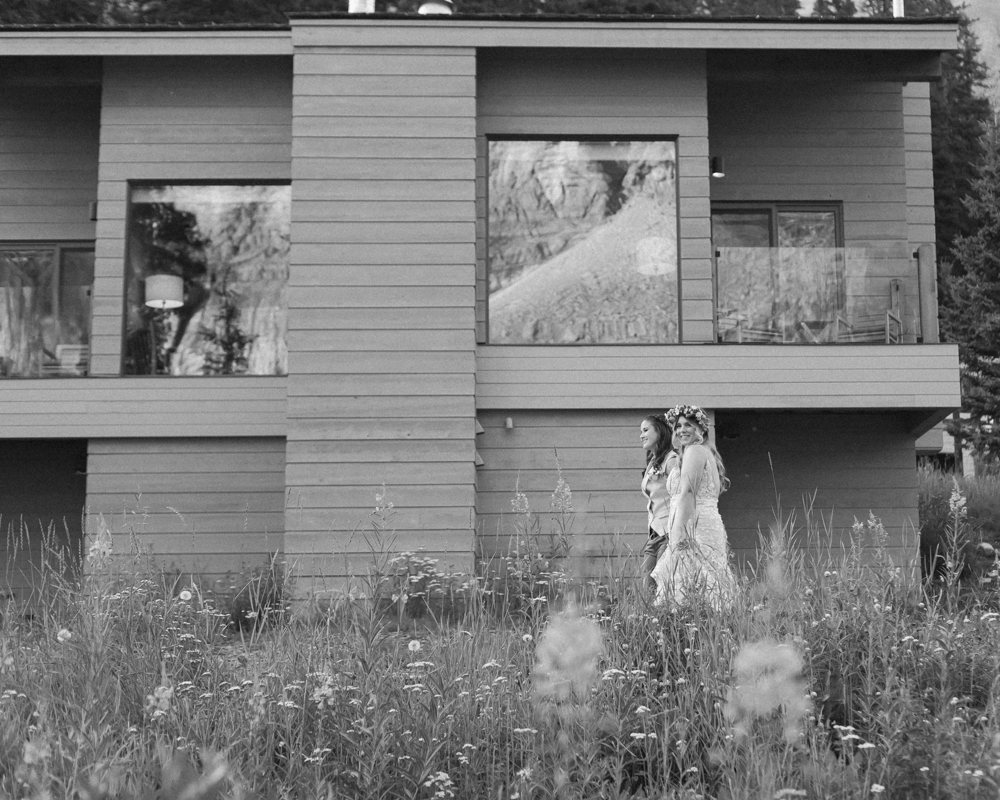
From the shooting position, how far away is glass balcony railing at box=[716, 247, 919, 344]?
11750 millimetres

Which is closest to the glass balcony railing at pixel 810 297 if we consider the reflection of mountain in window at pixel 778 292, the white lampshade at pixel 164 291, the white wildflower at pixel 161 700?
the reflection of mountain in window at pixel 778 292

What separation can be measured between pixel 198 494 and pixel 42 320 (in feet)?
7.46

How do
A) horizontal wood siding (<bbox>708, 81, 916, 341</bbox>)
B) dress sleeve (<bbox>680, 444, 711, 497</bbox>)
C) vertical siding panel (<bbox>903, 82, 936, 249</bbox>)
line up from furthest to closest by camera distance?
1. vertical siding panel (<bbox>903, 82, 936, 249</bbox>)
2. horizontal wood siding (<bbox>708, 81, 916, 341</bbox>)
3. dress sleeve (<bbox>680, 444, 711, 497</bbox>)

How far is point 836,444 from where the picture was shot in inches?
498

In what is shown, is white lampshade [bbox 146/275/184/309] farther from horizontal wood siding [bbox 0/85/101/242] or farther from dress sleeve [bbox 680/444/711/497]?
dress sleeve [bbox 680/444/711/497]

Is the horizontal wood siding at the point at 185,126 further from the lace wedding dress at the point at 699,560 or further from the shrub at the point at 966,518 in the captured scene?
the shrub at the point at 966,518

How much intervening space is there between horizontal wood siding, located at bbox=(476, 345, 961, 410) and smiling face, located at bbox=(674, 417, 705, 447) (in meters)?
3.13

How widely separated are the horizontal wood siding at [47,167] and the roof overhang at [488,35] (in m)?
1.38

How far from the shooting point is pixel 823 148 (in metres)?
13.3

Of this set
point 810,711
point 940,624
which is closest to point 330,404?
point 940,624

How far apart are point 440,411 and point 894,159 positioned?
542 centimetres

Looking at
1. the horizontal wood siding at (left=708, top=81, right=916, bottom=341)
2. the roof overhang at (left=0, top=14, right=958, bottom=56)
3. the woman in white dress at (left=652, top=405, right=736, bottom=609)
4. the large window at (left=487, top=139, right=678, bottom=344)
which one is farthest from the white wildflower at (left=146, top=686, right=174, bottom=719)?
the horizontal wood siding at (left=708, top=81, right=916, bottom=341)

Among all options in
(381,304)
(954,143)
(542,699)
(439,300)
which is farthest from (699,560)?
(954,143)


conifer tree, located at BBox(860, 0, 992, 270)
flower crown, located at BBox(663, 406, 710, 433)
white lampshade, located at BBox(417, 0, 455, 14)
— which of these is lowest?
flower crown, located at BBox(663, 406, 710, 433)
